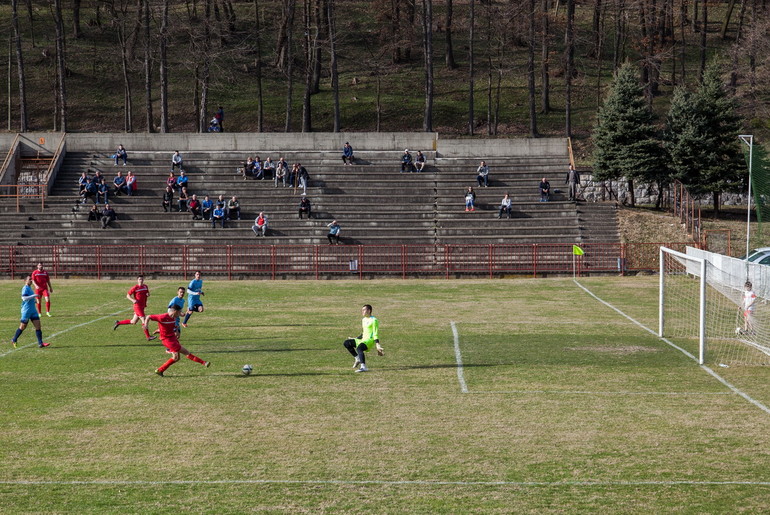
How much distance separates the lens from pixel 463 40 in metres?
84.6

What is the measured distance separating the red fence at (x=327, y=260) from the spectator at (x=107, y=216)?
3398 millimetres

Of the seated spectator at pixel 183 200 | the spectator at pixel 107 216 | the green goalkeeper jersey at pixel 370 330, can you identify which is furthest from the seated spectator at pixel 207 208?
the green goalkeeper jersey at pixel 370 330

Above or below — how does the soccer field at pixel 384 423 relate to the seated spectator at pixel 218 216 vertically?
below

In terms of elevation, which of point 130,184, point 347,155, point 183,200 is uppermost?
point 347,155

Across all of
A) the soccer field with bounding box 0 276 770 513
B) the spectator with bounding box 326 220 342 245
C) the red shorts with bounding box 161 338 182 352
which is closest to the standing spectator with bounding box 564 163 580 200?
the spectator with bounding box 326 220 342 245

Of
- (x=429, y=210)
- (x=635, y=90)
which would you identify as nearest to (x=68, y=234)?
(x=429, y=210)

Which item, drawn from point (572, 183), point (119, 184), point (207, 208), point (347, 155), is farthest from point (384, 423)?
point (347, 155)

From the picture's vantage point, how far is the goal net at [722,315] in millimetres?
18734

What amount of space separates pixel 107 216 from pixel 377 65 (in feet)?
122

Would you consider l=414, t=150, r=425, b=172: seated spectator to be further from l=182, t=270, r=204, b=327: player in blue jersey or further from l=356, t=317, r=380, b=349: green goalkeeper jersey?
l=356, t=317, r=380, b=349: green goalkeeper jersey

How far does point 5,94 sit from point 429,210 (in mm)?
48644

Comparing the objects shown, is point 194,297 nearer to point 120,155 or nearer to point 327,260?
point 327,260

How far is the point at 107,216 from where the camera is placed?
1725 inches

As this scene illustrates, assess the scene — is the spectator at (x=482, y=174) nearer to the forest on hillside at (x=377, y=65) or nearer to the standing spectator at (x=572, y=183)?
the standing spectator at (x=572, y=183)
